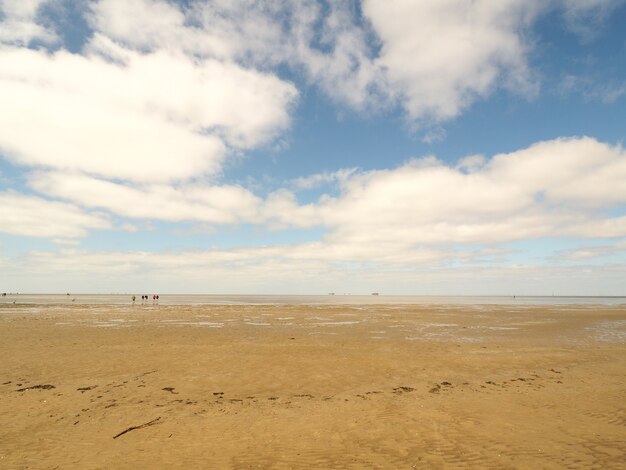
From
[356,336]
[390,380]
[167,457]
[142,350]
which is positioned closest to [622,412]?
[390,380]

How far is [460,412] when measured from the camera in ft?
36.4

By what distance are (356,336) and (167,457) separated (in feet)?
71.7

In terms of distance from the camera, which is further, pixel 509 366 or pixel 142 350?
pixel 142 350

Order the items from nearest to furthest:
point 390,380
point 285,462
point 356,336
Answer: point 285,462, point 390,380, point 356,336

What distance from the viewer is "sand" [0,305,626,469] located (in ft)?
27.5

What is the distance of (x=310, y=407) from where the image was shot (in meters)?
11.7

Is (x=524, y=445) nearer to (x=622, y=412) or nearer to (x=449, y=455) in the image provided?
(x=449, y=455)

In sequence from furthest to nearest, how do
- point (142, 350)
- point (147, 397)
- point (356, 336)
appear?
point (356, 336), point (142, 350), point (147, 397)

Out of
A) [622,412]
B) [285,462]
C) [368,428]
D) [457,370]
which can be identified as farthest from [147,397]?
[622,412]

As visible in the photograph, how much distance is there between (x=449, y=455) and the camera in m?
8.31

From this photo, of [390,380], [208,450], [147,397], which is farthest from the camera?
[390,380]

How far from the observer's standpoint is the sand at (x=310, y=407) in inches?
330

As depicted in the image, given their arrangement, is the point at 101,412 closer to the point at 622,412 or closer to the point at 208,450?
the point at 208,450

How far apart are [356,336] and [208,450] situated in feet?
69.9
